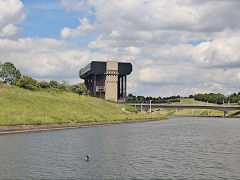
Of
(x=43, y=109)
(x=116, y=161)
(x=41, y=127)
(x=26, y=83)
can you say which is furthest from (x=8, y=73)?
(x=116, y=161)

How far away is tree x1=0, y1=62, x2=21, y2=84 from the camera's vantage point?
167050 mm

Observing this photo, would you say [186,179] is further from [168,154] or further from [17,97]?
[17,97]

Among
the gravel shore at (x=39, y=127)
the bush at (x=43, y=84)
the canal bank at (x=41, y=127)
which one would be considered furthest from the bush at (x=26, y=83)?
the gravel shore at (x=39, y=127)

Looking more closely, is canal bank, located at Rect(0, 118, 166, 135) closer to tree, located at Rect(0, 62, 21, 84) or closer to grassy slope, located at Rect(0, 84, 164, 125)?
grassy slope, located at Rect(0, 84, 164, 125)

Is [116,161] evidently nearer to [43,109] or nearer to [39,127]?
[39,127]

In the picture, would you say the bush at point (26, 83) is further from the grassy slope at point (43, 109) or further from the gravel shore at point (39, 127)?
the gravel shore at point (39, 127)

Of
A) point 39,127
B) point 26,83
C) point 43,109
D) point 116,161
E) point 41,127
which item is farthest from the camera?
point 26,83

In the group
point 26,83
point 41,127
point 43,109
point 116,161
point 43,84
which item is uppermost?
point 43,84

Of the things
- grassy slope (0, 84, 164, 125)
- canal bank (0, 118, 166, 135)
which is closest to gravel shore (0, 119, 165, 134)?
canal bank (0, 118, 166, 135)

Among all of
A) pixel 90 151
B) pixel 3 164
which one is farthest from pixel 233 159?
pixel 3 164

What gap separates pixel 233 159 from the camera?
137 feet

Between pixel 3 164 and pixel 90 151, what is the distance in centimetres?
1356

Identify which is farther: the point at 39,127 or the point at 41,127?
the point at 41,127

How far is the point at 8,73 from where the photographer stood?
553ft
